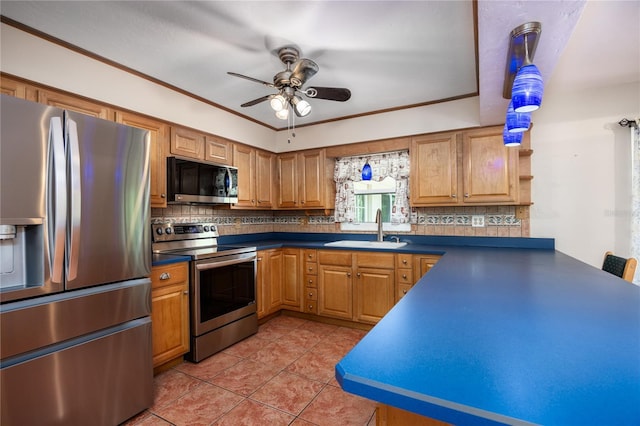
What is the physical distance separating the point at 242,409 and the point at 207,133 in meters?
2.40

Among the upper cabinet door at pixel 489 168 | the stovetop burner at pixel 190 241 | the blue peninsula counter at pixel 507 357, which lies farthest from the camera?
the upper cabinet door at pixel 489 168

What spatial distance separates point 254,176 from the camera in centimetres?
358

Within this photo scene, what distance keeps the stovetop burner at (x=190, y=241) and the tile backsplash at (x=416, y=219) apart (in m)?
0.13

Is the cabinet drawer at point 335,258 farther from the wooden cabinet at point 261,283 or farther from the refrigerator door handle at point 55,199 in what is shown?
the refrigerator door handle at point 55,199

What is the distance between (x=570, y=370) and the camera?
623 mm

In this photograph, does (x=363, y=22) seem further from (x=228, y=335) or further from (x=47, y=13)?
(x=228, y=335)

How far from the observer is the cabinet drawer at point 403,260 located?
9.41 ft

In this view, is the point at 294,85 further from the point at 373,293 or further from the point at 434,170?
the point at 373,293

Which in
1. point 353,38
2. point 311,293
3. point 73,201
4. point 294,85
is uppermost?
point 353,38

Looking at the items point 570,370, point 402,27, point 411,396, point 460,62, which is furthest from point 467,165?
point 411,396

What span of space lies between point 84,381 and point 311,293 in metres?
2.14

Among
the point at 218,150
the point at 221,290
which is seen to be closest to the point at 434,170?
the point at 218,150

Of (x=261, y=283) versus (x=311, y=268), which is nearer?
(x=261, y=283)

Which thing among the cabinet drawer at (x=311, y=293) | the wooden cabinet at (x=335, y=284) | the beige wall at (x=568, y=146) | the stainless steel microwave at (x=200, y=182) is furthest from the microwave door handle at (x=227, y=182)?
the cabinet drawer at (x=311, y=293)
